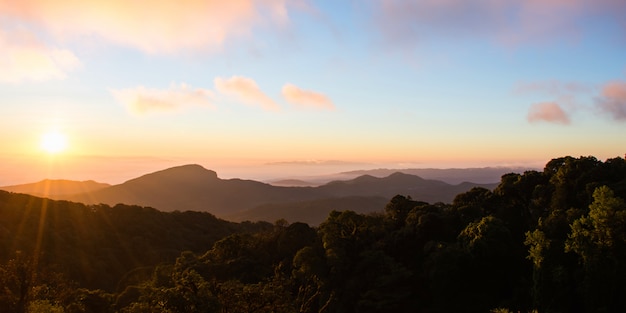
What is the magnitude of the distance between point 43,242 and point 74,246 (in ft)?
16.2

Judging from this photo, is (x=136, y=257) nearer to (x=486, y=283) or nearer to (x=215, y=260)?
(x=215, y=260)

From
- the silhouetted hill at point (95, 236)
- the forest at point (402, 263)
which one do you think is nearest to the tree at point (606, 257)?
the forest at point (402, 263)

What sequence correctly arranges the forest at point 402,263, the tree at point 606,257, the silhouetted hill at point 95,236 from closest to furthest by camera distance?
the forest at point 402,263 < the tree at point 606,257 < the silhouetted hill at point 95,236

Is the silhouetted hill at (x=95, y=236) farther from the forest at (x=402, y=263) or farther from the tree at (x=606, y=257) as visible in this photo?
the tree at (x=606, y=257)

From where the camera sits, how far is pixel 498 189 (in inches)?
2473

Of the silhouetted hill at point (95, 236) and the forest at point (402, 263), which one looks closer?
the forest at point (402, 263)

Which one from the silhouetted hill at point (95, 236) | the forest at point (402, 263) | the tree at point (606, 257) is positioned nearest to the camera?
the forest at point (402, 263)

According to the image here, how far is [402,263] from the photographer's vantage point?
48406 mm

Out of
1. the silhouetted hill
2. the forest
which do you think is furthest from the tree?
the silhouetted hill

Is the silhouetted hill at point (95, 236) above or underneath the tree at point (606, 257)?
underneath

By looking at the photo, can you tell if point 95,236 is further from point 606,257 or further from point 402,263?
point 606,257

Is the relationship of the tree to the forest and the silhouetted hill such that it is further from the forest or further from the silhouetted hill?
the silhouetted hill

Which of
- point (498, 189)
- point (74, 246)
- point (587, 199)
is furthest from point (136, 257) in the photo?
point (587, 199)

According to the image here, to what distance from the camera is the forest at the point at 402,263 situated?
27.1 metres
